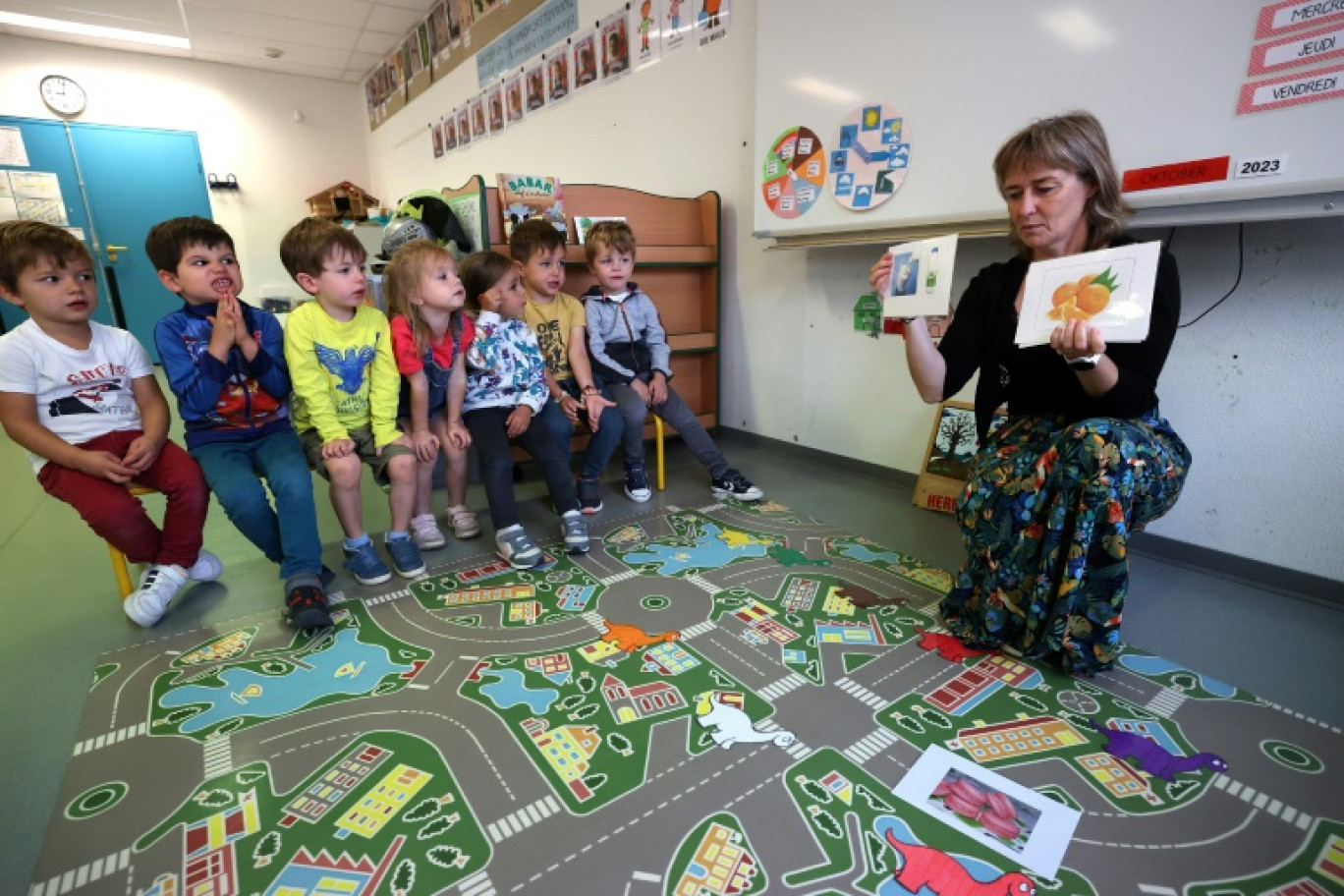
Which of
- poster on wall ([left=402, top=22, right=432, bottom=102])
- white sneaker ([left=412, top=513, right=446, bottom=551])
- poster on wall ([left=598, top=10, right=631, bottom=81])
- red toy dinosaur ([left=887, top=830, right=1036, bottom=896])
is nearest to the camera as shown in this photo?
red toy dinosaur ([left=887, top=830, right=1036, bottom=896])

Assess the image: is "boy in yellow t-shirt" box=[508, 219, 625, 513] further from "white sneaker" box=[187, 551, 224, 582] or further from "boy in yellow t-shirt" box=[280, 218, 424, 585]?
"white sneaker" box=[187, 551, 224, 582]

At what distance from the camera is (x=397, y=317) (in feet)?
5.82

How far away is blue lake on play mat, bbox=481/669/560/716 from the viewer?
3.85 ft

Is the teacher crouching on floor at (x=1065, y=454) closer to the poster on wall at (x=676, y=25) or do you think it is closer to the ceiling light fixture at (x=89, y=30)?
the poster on wall at (x=676, y=25)

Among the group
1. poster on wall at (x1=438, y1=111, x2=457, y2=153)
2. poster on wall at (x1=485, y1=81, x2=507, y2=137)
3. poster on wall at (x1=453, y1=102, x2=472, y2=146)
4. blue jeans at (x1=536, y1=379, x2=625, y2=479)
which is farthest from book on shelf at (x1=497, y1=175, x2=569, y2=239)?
poster on wall at (x1=438, y1=111, x2=457, y2=153)

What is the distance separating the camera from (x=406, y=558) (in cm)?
174

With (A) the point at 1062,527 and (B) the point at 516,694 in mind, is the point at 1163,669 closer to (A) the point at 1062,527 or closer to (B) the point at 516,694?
(A) the point at 1062,527

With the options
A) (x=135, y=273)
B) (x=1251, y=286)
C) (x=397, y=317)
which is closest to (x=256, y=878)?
(x=397, y=317)

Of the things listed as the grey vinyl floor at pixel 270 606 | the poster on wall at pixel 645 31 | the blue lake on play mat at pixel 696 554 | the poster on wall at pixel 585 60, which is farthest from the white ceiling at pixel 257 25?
the blue lake on play mat at pixel 696 554

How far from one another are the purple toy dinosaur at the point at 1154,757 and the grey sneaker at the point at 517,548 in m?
1.31

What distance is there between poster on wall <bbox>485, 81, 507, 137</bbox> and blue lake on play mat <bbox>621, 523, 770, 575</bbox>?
3568mm

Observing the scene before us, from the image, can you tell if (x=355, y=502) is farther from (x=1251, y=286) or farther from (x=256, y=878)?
(x=1251, y=286)

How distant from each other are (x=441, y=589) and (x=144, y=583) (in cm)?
67

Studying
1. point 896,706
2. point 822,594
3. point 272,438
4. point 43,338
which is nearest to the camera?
point 896,706
